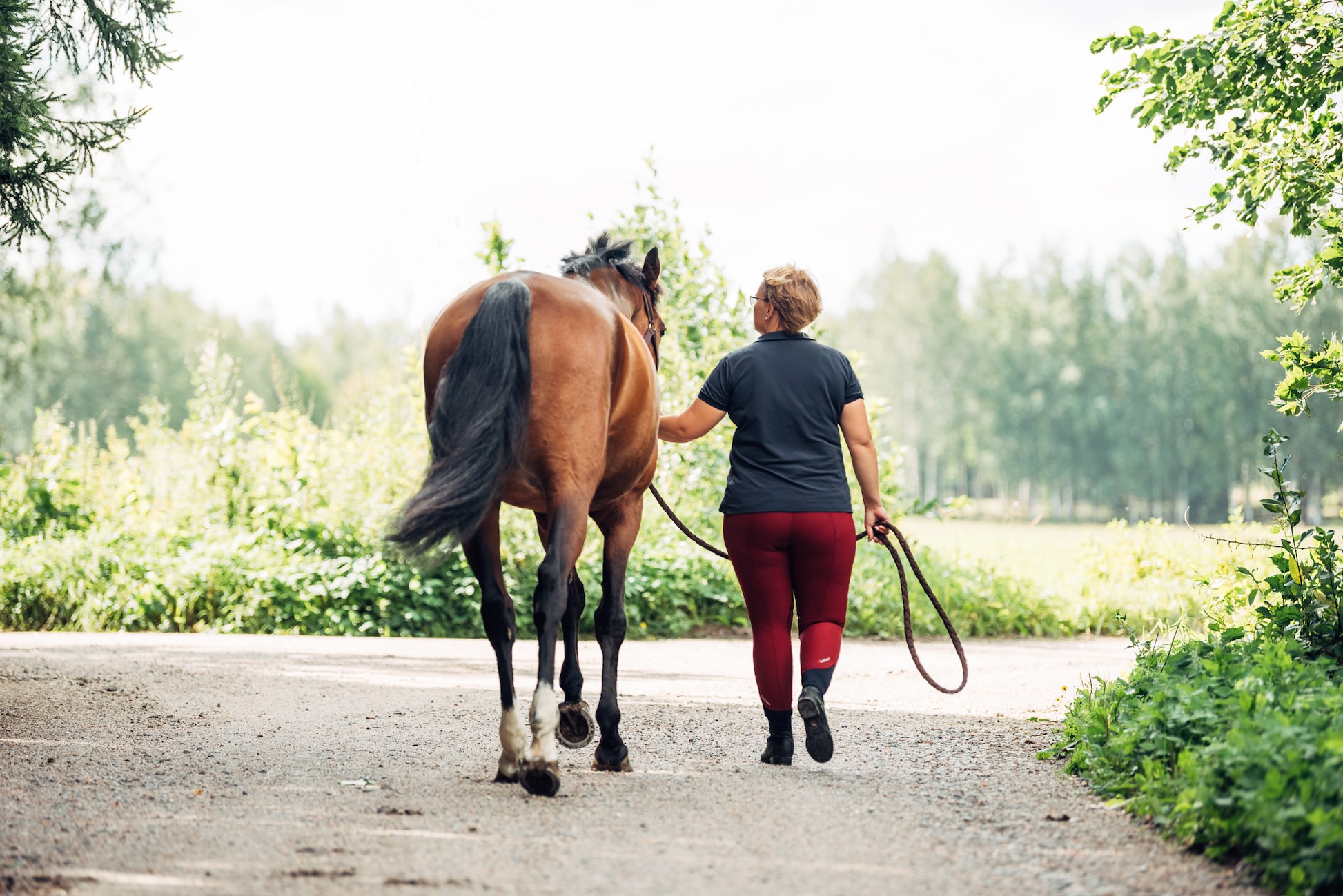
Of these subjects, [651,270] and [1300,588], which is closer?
[1300,588]

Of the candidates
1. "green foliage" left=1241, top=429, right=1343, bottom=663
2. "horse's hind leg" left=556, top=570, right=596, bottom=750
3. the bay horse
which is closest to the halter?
the bay horse

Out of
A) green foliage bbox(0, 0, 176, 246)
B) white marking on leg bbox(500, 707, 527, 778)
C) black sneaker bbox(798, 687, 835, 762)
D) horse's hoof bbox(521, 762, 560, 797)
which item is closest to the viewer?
horse's hoof bbox(521, 762, 560, 797)

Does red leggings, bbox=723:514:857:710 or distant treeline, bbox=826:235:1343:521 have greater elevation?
distant treeline, bbox=826:235:1343:521

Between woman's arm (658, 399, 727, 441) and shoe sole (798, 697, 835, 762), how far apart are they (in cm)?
121

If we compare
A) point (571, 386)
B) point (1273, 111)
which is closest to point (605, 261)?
point (571, 386)

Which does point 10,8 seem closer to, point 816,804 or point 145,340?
point 816,804

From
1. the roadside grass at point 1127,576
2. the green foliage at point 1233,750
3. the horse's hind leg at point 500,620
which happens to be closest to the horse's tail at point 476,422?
the horse's hind leg at point 500,620

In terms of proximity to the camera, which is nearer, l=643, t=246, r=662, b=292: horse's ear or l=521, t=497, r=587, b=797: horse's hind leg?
l=521, t=497, r=587, b=797: horse's hind leg

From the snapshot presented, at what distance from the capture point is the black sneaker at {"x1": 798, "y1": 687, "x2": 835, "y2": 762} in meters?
4.45

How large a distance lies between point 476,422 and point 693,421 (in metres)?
1.25

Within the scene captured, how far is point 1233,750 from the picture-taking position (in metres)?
3.26

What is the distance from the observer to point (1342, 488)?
1721 inches

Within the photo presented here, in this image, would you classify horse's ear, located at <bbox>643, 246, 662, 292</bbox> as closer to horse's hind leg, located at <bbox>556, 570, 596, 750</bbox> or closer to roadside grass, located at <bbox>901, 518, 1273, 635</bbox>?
horse's hind leg, located at <bbox>556, 570, 596, 750</bbox>

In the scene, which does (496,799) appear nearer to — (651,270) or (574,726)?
(574,726)
